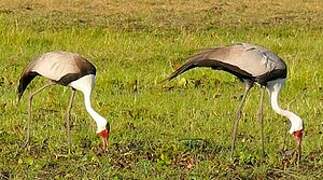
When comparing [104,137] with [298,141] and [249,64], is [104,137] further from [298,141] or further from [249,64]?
[298,141]

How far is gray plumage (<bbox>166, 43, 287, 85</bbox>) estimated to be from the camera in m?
5.96

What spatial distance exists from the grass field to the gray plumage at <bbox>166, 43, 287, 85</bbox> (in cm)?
54

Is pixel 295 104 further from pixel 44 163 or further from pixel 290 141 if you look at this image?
pixel 44 163

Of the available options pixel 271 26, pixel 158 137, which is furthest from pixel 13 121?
pixel 271 26

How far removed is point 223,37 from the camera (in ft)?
42.0

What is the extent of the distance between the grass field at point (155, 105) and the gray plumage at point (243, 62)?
0.54m

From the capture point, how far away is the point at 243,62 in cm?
595

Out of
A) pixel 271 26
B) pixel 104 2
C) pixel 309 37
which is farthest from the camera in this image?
pixel 104 2

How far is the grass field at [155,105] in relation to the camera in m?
5.69

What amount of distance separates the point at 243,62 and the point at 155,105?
182 centimetres

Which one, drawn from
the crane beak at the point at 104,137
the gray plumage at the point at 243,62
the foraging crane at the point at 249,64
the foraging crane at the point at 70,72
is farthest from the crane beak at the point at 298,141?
the foraging crane at the point at 70,72

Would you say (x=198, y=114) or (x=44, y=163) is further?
(x=198, y=114)

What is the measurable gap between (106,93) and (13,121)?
1.52 meters

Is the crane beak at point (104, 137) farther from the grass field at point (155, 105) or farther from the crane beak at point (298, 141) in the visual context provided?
the crane beak at point (298, 141)
